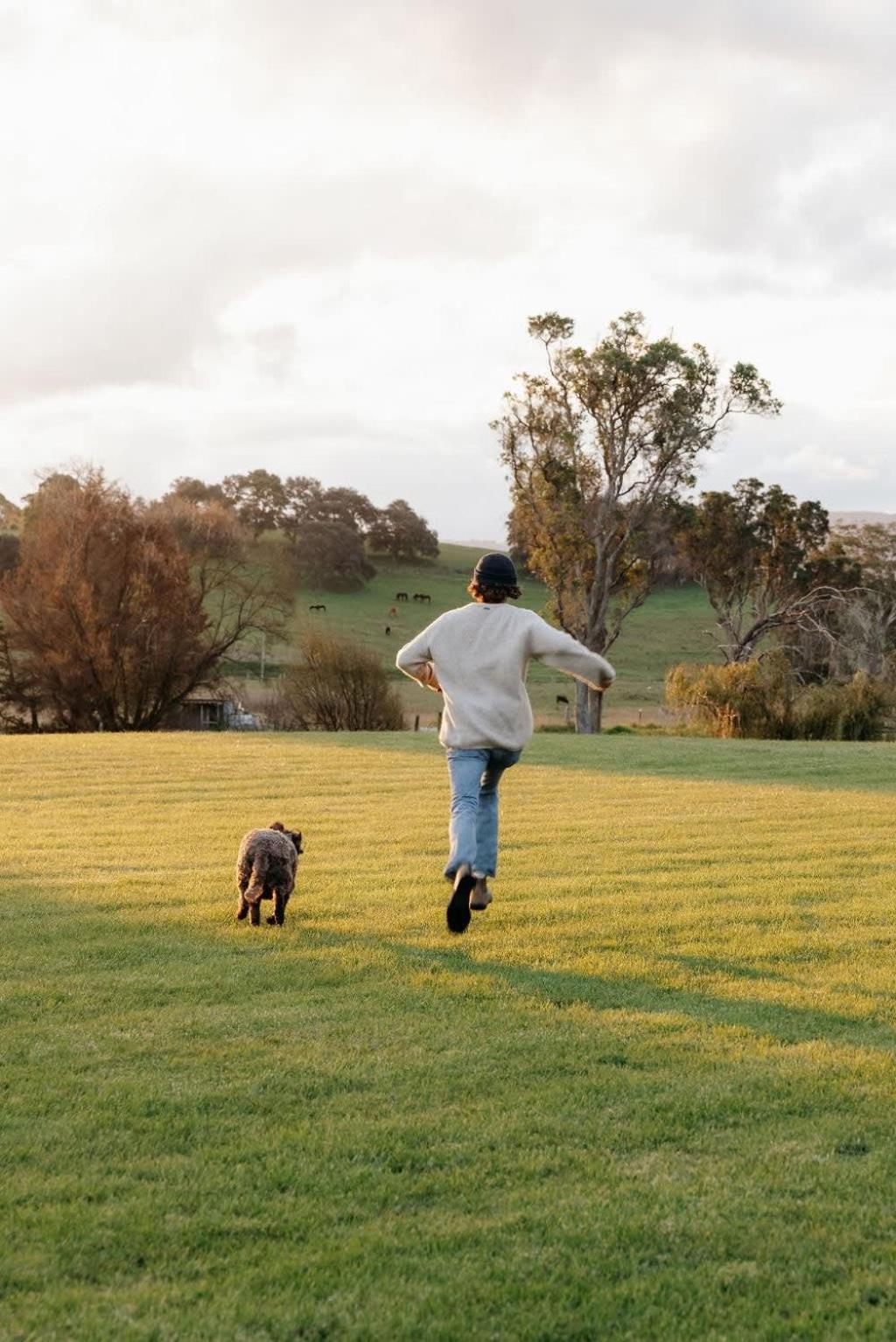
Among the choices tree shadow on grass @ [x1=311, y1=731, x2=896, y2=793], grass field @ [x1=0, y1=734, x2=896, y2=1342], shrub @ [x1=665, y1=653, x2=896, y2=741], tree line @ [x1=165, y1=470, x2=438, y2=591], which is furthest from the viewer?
tree line @ [x1=165, y1=470, x2=438, y2=591]

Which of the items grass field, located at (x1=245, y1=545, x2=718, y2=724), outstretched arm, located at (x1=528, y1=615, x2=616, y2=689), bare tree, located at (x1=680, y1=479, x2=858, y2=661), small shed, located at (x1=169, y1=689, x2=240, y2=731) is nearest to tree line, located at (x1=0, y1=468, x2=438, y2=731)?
small shed, located at (x1=169, y1=689, x2=240, y2=731)

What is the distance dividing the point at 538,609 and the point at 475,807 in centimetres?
6778

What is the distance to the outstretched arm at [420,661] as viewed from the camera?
855 cm

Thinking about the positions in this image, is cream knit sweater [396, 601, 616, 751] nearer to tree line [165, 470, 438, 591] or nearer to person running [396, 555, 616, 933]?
person running [396, 555, 616, 933]

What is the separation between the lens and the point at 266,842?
8.34 metres

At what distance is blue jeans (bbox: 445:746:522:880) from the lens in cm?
802

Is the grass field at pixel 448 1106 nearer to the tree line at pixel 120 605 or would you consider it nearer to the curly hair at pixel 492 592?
the curly hair at pixel 492 592

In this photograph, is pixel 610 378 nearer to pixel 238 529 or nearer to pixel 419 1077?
pixel 238 529

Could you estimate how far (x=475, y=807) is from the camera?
26.9 feet

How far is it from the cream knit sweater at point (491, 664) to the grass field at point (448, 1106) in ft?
4.29

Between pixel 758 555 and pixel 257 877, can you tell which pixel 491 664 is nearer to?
pixel 257 877

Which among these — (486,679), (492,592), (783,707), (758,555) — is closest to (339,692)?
(783,707)

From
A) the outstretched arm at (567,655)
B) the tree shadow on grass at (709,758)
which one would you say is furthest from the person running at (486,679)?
the tree shadow on grass at (709,758)

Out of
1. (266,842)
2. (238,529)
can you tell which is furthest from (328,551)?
(266,842)
